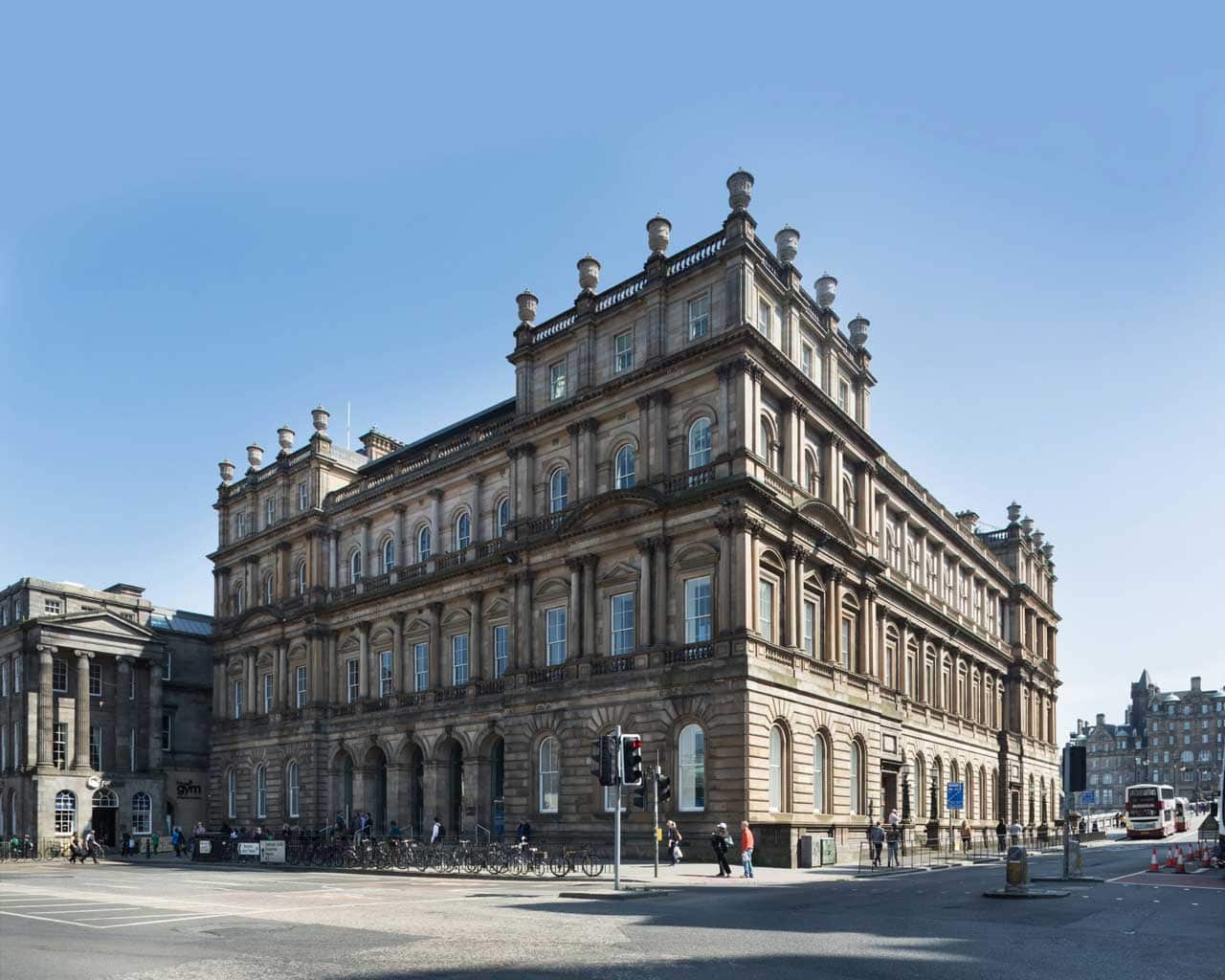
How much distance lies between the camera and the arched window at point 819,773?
41375 millimetres

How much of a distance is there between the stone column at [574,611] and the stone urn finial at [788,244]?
14241 mm

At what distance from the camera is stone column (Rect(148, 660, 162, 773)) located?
69.5 m

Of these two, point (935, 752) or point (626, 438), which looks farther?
point (935, 752)

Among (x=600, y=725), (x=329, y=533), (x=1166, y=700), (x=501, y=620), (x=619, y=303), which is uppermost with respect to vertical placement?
(x=619, y=303)

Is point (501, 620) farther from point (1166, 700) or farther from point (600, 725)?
point (1166, 700)

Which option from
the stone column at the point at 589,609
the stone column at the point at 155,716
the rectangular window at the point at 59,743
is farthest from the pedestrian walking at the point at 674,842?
the rectangular window at the point at 59,743

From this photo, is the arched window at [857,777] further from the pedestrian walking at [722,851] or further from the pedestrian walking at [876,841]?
the pedestrian walking at [722,851]

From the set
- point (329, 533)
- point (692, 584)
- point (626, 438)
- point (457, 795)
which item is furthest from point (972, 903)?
point (329, 533)

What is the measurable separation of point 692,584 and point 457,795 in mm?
18682

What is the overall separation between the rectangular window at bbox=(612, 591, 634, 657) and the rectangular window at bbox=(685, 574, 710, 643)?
2896mm

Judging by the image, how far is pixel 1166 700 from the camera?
602 ft

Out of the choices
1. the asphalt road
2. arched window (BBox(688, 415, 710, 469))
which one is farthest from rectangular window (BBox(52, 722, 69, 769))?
arched window (BBox(688, 415, 710, 469))

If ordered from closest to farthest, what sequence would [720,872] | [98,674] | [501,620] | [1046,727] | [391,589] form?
[720,872] < [501,620] < [391,589] < [98,674] < [1046,727]

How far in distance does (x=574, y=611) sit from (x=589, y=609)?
809mm
